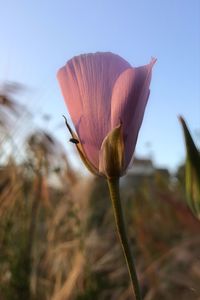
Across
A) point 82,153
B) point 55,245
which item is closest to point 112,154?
point 82,153

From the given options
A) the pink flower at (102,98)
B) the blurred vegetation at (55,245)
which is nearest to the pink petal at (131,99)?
the pink flower at (102,98)

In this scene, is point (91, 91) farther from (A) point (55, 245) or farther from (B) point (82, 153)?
(A) point (55, 245)

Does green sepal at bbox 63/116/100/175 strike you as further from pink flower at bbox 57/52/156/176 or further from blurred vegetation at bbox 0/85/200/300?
blurred vegetation at bbox 0/85/200/300

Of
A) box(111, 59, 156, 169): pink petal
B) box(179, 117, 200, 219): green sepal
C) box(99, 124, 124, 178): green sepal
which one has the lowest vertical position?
box(179, 117, 200, 219): green sepal

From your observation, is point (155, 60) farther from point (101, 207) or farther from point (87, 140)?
point (101, 207)

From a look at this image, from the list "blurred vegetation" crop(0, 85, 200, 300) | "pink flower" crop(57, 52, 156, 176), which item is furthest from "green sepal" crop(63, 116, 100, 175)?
"blurred vegetation" crop(0, 85, 200, 300)

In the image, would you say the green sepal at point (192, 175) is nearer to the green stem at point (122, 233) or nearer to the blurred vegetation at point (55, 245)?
the green stem at point (122, 233)
